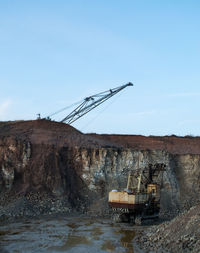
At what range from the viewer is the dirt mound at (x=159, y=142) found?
36812 mm

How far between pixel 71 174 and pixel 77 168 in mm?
932

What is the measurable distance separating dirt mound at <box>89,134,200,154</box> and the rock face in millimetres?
1798

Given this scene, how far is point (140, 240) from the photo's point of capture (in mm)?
A: 17594

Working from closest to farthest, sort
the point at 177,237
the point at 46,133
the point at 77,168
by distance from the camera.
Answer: the point at 177,237
the point at 77,168
the point at 46,133

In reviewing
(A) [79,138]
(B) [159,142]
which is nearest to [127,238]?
(A) [79,138]

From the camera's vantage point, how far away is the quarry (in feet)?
87.5

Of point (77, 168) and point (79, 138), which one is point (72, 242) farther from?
point (79, 138)

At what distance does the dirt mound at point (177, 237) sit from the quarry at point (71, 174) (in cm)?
775

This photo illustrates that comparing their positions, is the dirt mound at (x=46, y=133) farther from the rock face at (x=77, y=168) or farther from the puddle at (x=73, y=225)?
the puddle at (x=73, y=225)

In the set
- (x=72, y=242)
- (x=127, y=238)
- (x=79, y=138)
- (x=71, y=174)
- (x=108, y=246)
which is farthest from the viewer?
(x=79, y=138)

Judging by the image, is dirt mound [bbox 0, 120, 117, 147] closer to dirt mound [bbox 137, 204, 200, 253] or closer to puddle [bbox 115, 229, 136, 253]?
puddle [bbox 115, 229, 136, 253]

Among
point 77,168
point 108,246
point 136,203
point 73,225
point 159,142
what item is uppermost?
point 159,142

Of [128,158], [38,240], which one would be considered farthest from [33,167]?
[38,240]

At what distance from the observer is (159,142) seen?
38062 millimetres
